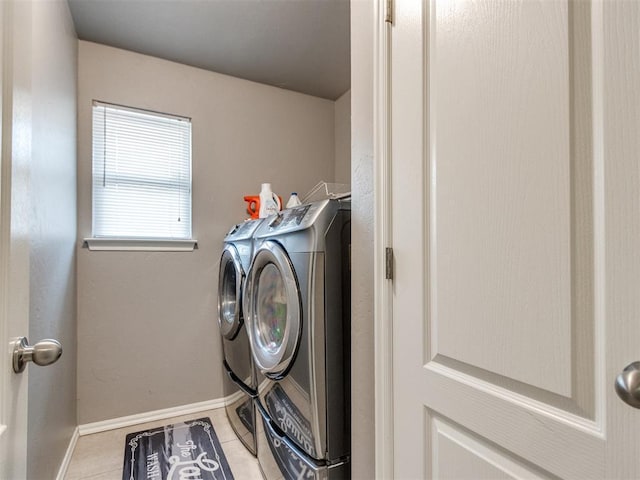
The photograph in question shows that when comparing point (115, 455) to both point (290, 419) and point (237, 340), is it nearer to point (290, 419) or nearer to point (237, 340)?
point (237, 340)

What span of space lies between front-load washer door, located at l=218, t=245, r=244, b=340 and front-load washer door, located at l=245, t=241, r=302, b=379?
0.62ft

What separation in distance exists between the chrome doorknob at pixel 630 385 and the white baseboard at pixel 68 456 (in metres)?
2.19

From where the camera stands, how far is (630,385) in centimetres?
45

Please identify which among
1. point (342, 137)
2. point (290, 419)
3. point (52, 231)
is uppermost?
point (342, 137)

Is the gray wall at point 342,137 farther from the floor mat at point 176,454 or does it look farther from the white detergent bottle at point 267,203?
the floor mat at point 176,454

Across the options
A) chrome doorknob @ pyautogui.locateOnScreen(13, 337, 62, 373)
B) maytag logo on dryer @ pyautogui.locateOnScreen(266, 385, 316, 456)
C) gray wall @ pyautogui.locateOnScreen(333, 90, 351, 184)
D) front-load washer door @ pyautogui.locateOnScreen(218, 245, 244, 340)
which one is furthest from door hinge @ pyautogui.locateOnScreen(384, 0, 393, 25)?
gray wall @ pyautogui.locateOnScreen(333, 90, 351, 184)

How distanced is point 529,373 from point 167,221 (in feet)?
7.68

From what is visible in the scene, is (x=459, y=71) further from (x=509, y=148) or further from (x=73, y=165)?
(x=73, y=165)

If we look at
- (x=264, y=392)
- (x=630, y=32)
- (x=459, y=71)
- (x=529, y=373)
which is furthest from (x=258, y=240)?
(x=630, y=32)

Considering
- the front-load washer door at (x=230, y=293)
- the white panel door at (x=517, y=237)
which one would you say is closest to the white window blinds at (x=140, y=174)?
the front-load washer door at (x=230, y=293)

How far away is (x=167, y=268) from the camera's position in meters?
2.40

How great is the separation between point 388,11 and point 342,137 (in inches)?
78.0

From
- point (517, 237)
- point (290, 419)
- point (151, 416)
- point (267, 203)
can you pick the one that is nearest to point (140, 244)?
point (267, 203)

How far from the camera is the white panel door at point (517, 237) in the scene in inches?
19.3
